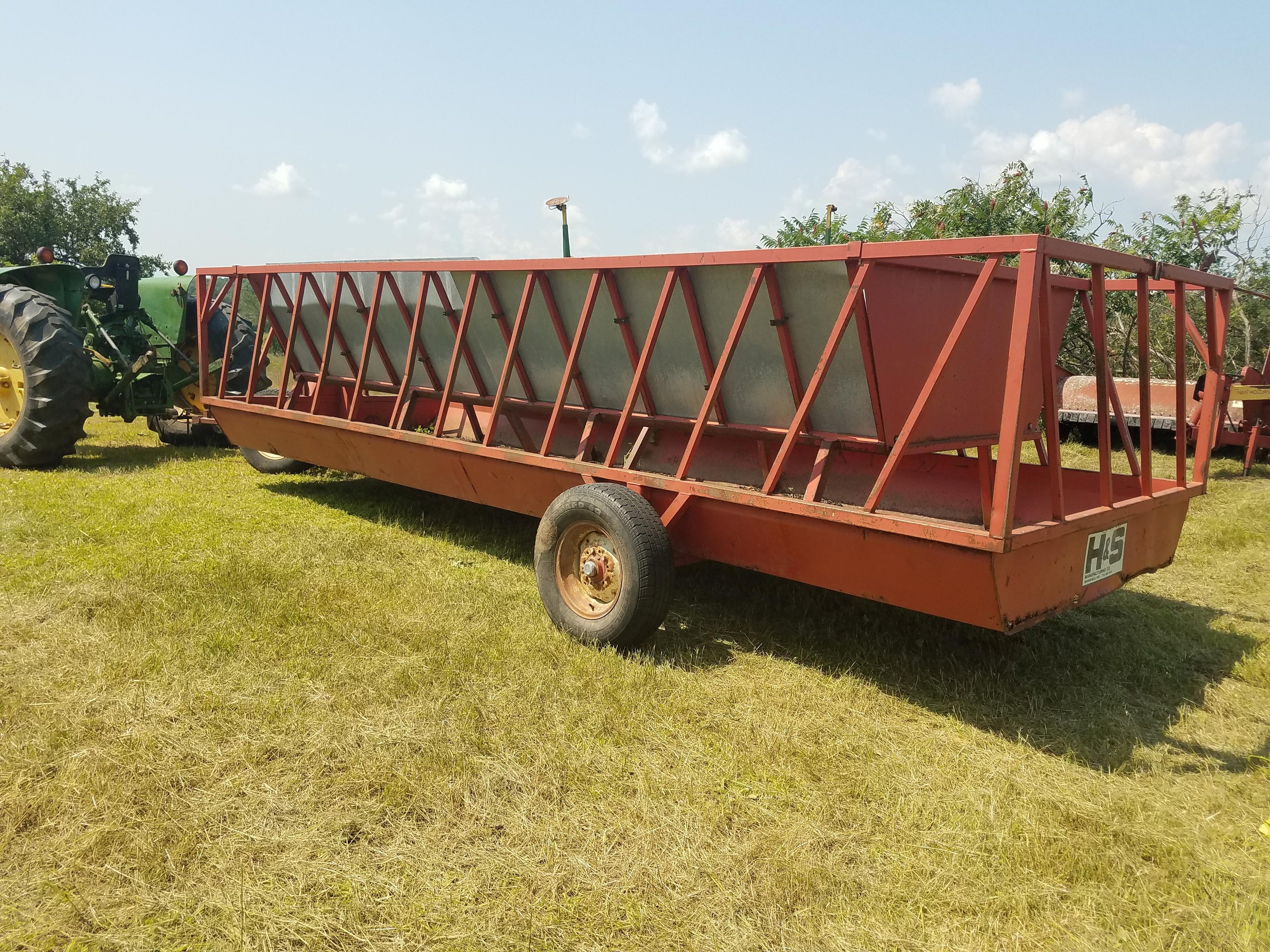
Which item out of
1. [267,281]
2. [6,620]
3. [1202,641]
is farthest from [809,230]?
[6,620]

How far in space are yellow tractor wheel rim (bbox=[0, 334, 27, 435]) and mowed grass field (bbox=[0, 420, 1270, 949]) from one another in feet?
10.9

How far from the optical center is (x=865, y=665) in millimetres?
4105

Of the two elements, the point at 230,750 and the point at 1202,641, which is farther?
the point at 1202,641

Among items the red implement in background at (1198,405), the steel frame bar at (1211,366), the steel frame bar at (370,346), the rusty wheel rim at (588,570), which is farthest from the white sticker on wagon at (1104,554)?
the steel frame bar at (370,346)

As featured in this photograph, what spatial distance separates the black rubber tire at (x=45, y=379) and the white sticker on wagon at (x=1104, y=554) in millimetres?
7744

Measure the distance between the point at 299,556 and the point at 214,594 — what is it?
83 cm

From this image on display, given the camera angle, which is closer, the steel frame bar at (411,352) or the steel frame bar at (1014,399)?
the steel frame bar at (1014,399)

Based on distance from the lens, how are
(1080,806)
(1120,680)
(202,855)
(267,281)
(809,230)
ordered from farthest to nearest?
(809,230) < (267,281) < (1120,680) < (1080,806) < (202,855)

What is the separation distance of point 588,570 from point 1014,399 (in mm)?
2163

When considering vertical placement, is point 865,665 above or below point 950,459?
below

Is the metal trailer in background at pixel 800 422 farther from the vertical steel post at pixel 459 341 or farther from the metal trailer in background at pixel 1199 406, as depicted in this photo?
the metal trailer in background at pixel 1199 406

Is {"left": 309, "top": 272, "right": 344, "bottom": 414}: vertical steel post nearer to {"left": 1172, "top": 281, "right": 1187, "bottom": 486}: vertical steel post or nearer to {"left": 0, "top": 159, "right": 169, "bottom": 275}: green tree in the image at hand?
{"left": 1172, "top": 281, "right": 1187, "bottom": 486}: vertical steel post

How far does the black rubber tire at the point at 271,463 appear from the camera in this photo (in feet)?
26.3

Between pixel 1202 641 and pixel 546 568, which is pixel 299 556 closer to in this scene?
pixel 546 568
